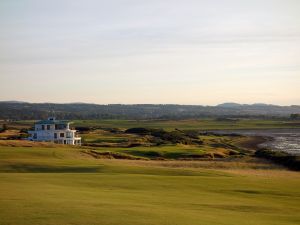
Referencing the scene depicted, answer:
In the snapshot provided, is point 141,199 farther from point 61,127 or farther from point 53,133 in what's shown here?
point 61,127

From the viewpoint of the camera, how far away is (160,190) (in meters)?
32.3

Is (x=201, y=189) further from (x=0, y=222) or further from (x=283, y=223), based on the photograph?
(x=0, y=222)

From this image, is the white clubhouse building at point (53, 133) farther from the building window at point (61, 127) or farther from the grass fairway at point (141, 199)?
the grass fairway at point (141, 199)

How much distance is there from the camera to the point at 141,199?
26828mm

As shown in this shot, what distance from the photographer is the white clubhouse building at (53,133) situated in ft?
295

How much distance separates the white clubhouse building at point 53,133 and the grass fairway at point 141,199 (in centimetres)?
4463

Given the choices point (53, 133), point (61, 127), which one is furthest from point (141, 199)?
point (61, 127)

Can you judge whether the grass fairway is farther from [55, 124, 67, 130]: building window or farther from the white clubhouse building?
[55, 124, 67, 130]: building window

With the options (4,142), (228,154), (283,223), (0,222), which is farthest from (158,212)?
(228,154)

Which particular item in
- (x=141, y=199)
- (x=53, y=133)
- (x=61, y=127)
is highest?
(x=61, y=127)

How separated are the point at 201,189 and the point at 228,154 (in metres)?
46.6

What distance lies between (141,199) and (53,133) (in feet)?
216

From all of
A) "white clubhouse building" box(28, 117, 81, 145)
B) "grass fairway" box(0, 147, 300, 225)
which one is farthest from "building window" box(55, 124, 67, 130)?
"grass fairway" box(0, 147, 300, 225)

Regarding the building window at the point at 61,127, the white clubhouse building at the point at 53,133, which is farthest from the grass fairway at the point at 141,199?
the building window at the point at 61,127
